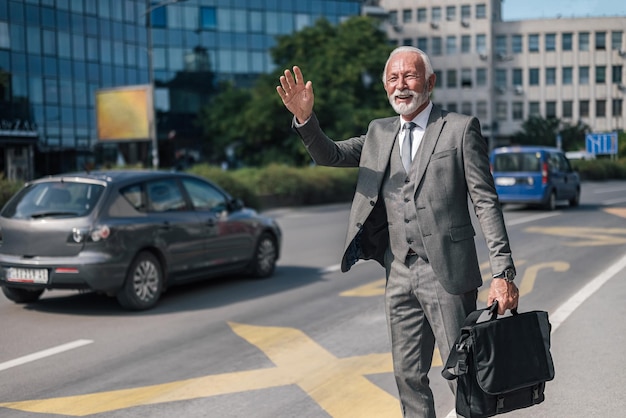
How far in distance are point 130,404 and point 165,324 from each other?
272 cm

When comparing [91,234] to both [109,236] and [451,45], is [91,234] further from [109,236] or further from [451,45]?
[451,45]

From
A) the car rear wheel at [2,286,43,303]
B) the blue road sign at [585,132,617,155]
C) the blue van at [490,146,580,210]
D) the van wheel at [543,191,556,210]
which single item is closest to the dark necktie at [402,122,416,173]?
the car rear wheel at [2,286,43,303]

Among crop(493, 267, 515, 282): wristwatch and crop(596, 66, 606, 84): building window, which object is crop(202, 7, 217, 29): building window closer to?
crop(596, 66, 606, 84): building window

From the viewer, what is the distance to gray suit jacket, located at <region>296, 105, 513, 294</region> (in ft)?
11.6

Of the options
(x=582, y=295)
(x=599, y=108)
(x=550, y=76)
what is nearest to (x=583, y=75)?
(x=599, y=108)

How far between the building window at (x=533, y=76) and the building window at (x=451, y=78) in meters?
7.70

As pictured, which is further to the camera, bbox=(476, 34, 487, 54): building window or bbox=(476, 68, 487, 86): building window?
bbox=(476, 68, 487, 86): building window

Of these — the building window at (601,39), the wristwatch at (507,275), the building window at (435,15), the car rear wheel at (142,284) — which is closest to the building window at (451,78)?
the building window at (435,15)

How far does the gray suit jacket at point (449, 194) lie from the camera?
139 inches

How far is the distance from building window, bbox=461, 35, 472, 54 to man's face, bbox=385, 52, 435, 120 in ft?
253

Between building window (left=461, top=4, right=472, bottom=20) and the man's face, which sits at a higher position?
building window (left=461, top=4, right=472, bottom=20)

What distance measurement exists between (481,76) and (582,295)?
257 feet

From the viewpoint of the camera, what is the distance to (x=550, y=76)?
75.8 meters

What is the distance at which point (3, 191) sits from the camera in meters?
19.4
